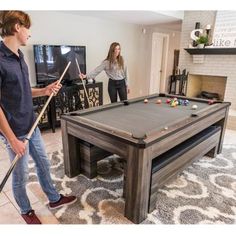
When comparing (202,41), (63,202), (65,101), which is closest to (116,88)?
(65,101)

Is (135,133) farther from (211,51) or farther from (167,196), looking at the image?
(211,51)

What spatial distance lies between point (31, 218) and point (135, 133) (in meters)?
1.03

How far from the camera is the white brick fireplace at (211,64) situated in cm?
409

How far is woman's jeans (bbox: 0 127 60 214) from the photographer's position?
4.65ft

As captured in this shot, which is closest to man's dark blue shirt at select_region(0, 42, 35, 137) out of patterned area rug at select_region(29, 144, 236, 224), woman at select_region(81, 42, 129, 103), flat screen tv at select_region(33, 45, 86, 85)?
patterned area rug at select_region(29, 144, 236, 224)

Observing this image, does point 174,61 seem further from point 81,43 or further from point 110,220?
point 110,220

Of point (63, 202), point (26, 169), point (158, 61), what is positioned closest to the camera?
point (26, 169)

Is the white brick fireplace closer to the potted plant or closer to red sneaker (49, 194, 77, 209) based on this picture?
the potted plant

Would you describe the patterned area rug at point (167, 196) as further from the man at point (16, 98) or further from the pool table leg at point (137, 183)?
the man at point (16, 98)

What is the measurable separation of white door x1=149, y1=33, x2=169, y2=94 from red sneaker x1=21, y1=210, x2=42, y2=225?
5.05 m

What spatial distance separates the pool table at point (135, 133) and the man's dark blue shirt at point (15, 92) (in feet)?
1.81

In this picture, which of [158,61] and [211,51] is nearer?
[211,51]

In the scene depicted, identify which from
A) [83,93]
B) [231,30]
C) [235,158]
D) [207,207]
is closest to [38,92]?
[207,207]

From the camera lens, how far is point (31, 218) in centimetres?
160
